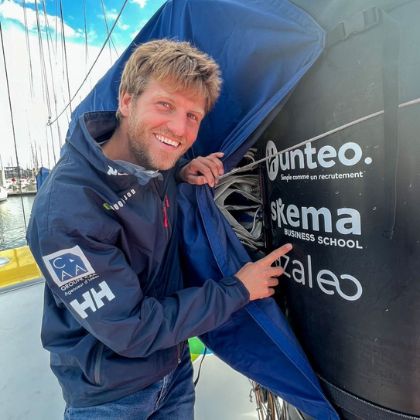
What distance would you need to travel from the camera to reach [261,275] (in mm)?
970

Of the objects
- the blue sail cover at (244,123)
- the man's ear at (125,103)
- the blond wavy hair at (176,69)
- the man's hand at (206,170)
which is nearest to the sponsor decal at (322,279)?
the blue sail cover at (244,123)

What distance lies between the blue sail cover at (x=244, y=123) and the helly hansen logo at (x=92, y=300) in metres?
0.32

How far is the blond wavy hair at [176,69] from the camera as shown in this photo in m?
1.00

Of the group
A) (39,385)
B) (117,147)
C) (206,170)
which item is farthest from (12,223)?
(206,170)

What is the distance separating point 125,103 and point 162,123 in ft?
0.57

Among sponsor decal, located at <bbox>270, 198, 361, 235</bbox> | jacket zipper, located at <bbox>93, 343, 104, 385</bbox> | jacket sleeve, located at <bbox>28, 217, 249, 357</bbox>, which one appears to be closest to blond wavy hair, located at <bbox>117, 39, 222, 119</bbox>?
sponsor decal, located at <bbox>270, 198, 361, 235</bbox>

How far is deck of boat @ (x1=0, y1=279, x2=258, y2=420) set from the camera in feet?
5.47

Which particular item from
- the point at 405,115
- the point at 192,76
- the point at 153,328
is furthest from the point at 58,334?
the point at 405,115

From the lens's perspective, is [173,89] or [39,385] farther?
[39,385]

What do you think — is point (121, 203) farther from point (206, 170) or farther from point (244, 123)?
point (244, 123)

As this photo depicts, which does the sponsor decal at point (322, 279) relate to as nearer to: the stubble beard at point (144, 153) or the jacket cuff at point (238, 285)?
the jacket cuff at point (238, 285)

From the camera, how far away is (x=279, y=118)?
0.92 metres

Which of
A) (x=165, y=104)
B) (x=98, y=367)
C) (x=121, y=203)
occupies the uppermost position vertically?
(x=165, y=104)

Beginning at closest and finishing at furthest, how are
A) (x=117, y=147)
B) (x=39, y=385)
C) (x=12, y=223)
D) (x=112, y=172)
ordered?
(x=112, y=172) < (x=117, y=147) < (x=39, y=385) < (x=12, y=223)
